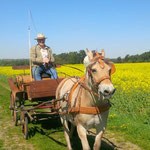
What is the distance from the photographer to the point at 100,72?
10.9ft

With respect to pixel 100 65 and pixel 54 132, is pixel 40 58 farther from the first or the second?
pixel 100 65

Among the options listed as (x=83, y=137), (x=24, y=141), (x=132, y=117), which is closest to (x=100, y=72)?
(x=83, y=137)

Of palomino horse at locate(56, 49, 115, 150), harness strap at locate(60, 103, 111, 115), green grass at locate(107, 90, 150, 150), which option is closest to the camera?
palomino horse at locate(56, 49, 115, 150)

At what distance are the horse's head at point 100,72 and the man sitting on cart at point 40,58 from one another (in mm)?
2941

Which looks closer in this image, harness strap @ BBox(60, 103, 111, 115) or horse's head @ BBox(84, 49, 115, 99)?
horse's head @ BBox(84, 49, 115, 99)

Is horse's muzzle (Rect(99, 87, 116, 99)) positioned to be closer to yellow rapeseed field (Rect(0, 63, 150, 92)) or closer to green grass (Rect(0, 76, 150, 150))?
green grass (Rect(0, 76, 150, 150))

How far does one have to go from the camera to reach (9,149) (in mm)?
5445

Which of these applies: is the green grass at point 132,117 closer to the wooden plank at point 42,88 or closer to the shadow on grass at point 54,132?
the shadow on grass at point 54,132

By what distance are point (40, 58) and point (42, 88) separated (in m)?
1.07

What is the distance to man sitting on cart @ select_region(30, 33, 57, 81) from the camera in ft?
21.5

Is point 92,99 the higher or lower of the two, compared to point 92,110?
higher

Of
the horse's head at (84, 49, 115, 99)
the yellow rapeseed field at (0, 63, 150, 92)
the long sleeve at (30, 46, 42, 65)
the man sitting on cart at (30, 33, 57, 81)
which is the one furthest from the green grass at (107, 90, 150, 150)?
the long sleeve at (30, 46, 42, 65)

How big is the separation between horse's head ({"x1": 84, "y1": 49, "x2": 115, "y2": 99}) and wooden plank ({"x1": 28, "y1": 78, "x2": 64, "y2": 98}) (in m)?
2.51

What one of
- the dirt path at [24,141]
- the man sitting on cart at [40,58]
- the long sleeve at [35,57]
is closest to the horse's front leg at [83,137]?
the dirt path at [24,141]
